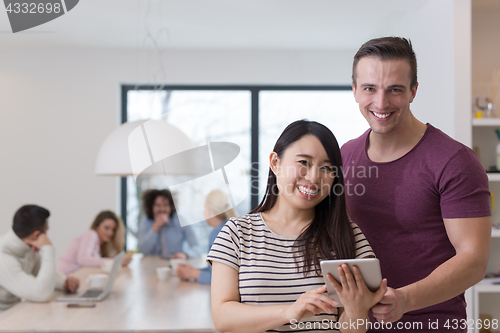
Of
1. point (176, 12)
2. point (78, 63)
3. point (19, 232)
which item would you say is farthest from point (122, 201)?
point (176, 12)

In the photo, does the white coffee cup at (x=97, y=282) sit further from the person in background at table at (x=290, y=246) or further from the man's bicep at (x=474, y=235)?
the man's bicep at (x=474, y=235)

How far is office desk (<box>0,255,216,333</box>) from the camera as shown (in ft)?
6.27

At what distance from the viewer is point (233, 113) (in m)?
4.20

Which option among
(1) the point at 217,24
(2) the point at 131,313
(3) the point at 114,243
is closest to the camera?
(2) the point at 131,313

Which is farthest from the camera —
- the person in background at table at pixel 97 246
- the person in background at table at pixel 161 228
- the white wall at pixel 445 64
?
the person in background at table at pixel 161 228

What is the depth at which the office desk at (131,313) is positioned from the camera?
1912mm

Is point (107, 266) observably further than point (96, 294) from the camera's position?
Yes

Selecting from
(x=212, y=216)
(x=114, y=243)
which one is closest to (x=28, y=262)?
(x=114, y=243)

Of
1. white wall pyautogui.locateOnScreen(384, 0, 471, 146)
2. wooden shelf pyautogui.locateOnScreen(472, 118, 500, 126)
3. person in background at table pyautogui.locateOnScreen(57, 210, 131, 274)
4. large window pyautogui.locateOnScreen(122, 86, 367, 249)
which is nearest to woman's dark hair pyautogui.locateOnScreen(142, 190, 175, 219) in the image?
large window pyautogui.locateOnScreen(122, 86, 367, 249)

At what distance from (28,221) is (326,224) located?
6.57 feet

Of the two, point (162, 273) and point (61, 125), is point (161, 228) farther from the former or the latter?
point (61, 125)

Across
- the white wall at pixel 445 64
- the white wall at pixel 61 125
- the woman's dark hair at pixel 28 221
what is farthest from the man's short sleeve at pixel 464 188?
the white wall at pixel 61 125

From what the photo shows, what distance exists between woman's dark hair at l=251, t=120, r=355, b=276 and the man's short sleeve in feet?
0.96

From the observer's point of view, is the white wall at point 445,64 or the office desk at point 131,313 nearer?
the office desk at point 131,313
